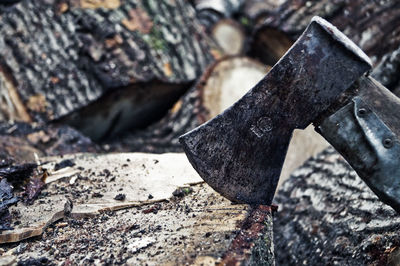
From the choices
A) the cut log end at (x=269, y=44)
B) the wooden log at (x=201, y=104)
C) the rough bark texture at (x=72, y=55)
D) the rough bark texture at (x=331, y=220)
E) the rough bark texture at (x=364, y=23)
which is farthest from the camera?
the cut log end at (x=269, y=44)

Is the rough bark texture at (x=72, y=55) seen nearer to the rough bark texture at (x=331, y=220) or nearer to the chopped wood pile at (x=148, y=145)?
the chopped wood pile at (x=148, y=145)

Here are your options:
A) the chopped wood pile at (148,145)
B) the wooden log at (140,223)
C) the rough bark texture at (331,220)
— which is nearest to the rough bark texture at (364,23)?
the chopped wood pile at (148,145)

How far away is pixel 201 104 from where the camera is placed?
2904mm

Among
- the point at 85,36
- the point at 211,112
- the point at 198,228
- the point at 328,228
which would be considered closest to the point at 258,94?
the point at 198,228

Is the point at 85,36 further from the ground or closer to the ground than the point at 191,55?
further from the ground

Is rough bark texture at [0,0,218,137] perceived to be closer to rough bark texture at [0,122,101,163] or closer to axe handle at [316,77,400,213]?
rough bark texture at [0,122,101,163]

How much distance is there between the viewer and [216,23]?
14.7 feet

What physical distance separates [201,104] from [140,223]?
163 cm

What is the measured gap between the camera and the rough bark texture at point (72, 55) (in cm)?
279

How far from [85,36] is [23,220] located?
185 centimetres

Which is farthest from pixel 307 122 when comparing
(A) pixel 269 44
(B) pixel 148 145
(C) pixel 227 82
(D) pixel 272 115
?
(A) pixel 269 44

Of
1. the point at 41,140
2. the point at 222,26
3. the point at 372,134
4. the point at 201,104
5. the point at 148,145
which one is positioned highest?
the point at 222,26

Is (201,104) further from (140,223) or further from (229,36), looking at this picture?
(229,36)

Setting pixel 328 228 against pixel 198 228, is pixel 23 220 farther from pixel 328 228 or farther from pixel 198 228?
pixel 328 228
